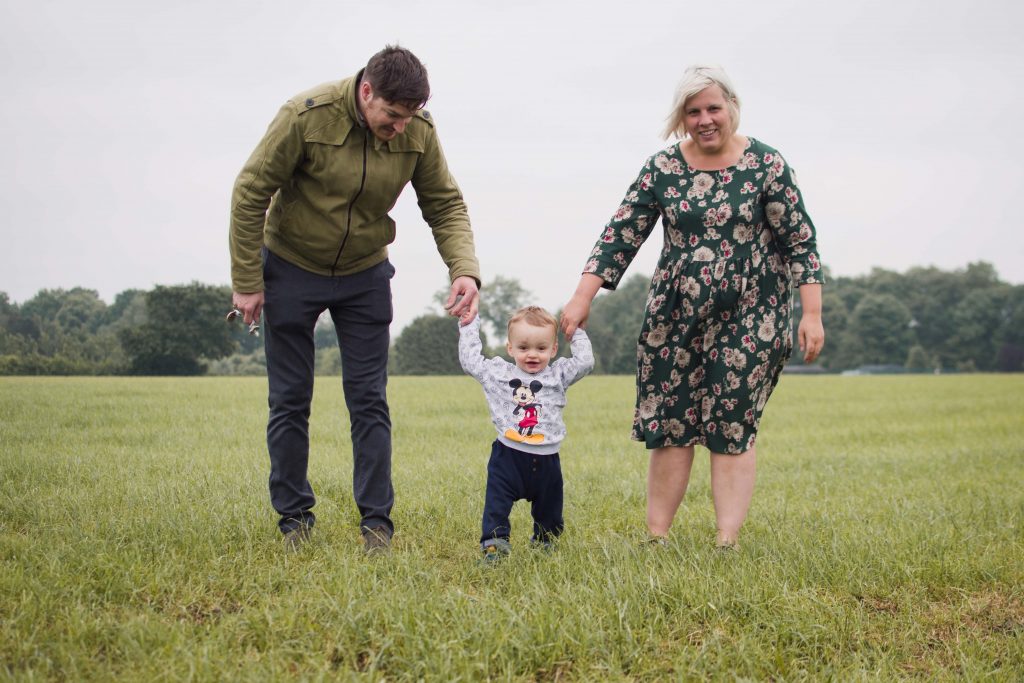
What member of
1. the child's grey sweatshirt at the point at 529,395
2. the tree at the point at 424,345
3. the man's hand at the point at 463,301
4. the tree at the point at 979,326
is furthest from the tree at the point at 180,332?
the tree at the point at 979,326

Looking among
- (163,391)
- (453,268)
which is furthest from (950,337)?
(453,268)

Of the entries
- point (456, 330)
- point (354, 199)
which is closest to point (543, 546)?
point (354, 199)

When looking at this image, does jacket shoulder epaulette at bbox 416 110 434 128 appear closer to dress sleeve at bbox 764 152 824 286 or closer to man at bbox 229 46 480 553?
man at bbox 229 46 480 553

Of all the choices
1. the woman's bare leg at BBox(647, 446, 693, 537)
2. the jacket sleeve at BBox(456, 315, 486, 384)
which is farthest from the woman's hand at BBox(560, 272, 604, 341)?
the woman's bare leg at BBox(647, 446, 693, 537)

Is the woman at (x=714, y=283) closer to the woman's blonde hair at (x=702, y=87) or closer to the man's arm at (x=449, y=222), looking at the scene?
the woman's blonde hair at (x=702, y=87)

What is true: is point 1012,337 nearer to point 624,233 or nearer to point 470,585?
point 624,233

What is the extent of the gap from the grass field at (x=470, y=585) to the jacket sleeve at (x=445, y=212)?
1.47 metres

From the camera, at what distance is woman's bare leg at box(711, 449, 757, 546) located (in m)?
4.28

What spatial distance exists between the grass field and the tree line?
4.31 ft

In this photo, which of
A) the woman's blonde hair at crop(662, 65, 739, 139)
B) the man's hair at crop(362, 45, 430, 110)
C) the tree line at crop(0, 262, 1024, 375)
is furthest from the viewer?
the tree line at crop(0, 262, 1024, 375)

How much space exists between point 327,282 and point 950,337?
10338cm

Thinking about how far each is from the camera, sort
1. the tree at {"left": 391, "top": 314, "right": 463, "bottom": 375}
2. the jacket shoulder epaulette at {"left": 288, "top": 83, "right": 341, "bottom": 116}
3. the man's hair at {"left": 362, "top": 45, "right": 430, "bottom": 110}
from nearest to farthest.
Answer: the man's hair at {"left": 362, "top": 45, "right": 430, "bottom": 110} < the jacket shoulder epaulette at {"left": 288, "top": 83, "right": 341, "bottom": 116} < the tree at {"left": 391, "top": 314, "right": 463, "bottom": 375}

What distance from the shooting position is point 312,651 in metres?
2.90

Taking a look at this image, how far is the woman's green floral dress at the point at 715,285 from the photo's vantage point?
4.09m
